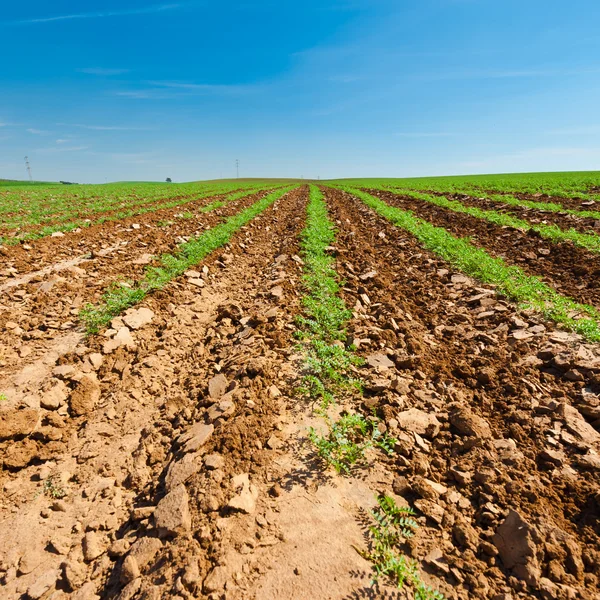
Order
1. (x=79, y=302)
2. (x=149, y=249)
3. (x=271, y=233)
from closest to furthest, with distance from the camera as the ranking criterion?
(x=79, y=302)
(x=149, y=249)
(x=271, y=233)

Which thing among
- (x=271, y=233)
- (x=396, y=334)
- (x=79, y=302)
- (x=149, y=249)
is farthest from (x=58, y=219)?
(x=396, y=334)

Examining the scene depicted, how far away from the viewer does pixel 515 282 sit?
6.17m

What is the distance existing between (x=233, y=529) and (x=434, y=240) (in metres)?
8.88

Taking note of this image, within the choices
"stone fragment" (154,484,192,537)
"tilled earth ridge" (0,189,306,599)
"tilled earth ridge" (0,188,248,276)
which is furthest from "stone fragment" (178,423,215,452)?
"tilled earth ridge" (0,188,248,276)

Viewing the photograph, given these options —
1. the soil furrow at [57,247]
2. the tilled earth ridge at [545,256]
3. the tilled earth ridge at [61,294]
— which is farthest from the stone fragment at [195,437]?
the tilled earth ridge at [545,256]

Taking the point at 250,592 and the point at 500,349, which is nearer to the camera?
the point at 250,592

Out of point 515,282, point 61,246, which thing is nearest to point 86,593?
point 515,282

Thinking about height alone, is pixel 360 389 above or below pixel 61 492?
above

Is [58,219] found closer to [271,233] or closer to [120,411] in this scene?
[271,233]

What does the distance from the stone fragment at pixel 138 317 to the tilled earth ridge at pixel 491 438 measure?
313 cm

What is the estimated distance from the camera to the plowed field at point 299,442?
2.03 m

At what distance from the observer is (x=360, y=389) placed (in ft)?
11.7

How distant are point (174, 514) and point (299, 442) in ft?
3.60

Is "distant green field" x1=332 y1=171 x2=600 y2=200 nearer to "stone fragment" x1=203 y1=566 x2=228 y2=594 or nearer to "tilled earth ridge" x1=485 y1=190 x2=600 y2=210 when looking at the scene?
"tilled earth ridge" x1=485 y1=190 x2=600 y2=210
